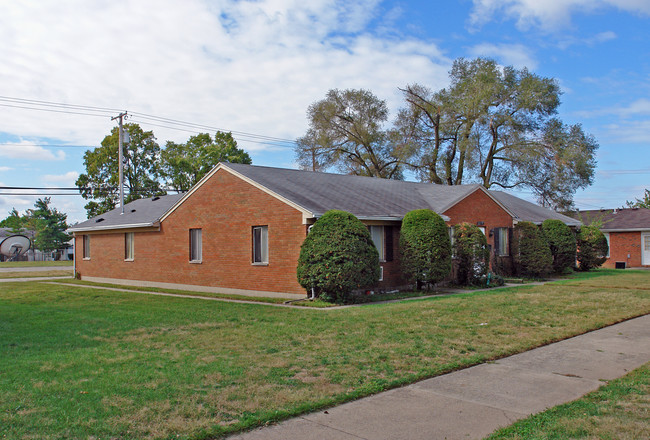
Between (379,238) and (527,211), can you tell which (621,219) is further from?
(379,238)

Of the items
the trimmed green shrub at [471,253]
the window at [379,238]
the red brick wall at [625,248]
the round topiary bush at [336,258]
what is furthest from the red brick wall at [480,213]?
the red brick wall at [625,248]

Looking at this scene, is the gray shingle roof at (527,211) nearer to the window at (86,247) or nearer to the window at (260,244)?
the window at (260,244)

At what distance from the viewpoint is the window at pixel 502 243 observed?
2289 centimetres

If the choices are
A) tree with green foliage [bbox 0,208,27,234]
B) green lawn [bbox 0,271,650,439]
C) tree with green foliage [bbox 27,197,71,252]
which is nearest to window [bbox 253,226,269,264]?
green lawn [bbox 0,271,650,439]

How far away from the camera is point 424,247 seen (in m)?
17.1

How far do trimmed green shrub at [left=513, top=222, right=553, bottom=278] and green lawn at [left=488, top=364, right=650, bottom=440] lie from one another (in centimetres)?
1696

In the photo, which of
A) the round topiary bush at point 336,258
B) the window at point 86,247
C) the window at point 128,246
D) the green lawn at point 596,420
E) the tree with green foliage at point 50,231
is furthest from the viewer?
the tree with green foliage at point 50,231

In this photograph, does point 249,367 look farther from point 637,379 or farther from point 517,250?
point 517,250

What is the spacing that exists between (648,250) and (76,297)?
32.6 m

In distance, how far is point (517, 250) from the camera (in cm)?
2280

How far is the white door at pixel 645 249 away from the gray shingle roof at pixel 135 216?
92.9 feet

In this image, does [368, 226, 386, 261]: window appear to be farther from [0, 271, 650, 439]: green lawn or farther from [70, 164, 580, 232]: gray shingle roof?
[0, 271, 650, 439]: green lawn

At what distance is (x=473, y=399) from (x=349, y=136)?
1496 inches

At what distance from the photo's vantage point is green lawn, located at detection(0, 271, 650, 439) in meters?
5.16
